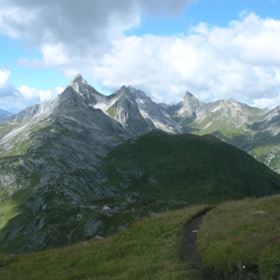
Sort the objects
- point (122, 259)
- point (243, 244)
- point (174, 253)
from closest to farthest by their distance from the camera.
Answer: point (243, 244) < point (174, 253) < point (122, 259)

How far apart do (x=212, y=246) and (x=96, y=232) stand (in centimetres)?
9367

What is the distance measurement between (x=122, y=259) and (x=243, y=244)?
1054cm

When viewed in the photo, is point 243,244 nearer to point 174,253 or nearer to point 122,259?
point 174,253

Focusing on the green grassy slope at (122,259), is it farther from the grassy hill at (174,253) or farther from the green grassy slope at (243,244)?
the green grassy slope at (243,244)

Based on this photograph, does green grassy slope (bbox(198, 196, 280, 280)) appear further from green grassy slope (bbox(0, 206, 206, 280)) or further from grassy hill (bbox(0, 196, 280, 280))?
green grassy slope (bbox(0, 206, 206, 280))

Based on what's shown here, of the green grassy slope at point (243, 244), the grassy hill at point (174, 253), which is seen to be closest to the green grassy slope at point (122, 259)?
the grassy hill at point (174, 253)

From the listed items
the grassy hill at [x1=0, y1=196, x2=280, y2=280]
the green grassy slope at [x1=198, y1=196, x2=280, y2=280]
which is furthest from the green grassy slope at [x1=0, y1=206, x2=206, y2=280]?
the green grassy slope at [x1=198, y1=196, x2=280, y2=280]

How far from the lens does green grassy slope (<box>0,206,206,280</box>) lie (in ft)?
109

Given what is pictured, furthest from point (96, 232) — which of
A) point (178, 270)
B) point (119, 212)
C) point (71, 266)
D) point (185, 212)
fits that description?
point (178, 270)

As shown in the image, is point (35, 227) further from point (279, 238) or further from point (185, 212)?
point (279, 238)

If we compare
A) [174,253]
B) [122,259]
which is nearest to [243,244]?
[174,253]

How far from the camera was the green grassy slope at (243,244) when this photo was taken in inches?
1157

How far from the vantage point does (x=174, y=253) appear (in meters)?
35.8

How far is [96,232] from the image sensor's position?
125 meters
